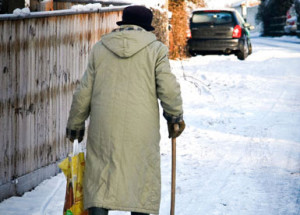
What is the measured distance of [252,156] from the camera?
7.21 m

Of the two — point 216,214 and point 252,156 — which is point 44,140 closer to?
point 216,214

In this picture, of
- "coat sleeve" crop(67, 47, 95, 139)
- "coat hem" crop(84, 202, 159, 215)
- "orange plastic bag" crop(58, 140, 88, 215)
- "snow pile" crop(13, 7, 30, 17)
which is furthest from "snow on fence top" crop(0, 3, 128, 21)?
"coat hem" crop(84, 202, 159, 215)

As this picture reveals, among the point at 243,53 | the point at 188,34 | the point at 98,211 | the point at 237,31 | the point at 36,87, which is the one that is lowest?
the point at 243,53

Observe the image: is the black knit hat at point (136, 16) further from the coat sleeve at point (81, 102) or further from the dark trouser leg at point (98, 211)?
the dark trouser leg at point (98, 211)

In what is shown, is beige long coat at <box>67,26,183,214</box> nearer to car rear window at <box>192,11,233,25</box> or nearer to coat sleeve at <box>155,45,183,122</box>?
coat sleeve at <box>155,45,183,122</box>

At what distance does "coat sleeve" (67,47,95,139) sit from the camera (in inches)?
155

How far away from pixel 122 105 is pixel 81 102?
269mm

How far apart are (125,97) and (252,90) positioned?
27.7 feet

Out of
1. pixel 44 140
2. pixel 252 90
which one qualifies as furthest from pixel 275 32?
pixel 44 140

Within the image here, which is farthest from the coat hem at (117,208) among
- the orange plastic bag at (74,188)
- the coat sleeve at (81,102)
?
the coat sleeve at (81,102)

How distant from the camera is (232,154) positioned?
7348 millimetres

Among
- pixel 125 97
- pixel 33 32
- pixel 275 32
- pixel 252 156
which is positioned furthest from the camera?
pixel 275 32

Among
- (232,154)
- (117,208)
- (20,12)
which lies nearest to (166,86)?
(117,208)

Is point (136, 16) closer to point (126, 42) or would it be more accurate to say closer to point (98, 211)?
point (126, 42)
